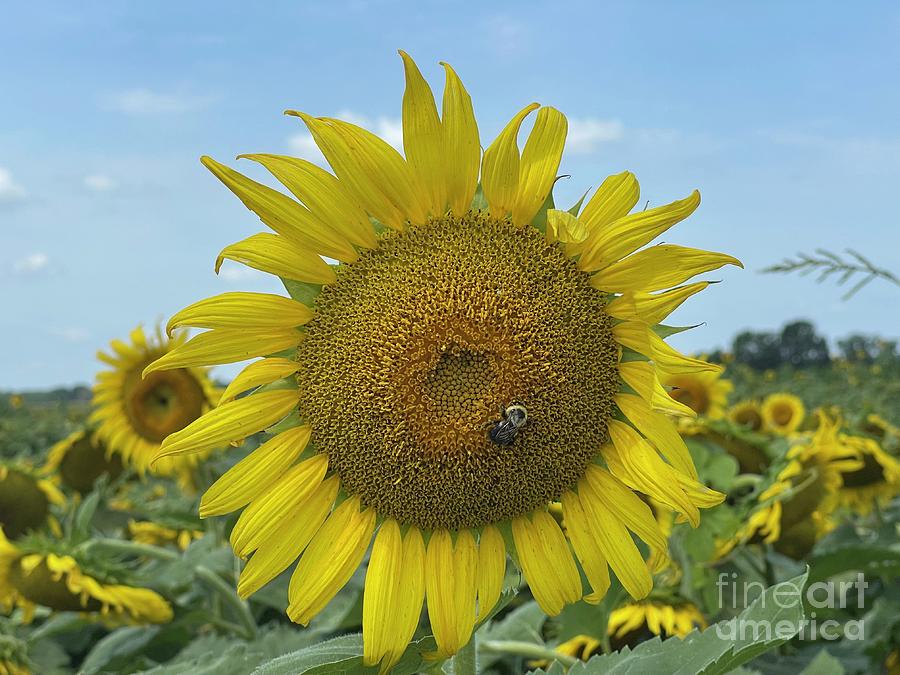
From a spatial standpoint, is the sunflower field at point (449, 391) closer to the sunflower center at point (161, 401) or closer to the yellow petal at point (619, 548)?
the yellow petal at point (619, 548)

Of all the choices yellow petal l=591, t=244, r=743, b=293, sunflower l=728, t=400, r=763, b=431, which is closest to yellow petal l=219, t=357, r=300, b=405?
yellow petal l=591, t=244, r=743, b=293

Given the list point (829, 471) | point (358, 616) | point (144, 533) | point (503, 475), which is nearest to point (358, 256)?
point (503, 475)

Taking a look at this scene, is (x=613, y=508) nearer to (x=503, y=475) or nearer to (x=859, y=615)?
(x=503, y=475)

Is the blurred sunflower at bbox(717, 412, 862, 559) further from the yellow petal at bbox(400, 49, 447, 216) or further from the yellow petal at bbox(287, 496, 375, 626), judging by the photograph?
the yellow petal at bbox(400, 49, 447, 216)

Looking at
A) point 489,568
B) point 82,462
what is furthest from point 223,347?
point 82,462

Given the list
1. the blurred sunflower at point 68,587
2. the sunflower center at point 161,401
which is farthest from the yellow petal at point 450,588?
the sunflower center at point 161,401

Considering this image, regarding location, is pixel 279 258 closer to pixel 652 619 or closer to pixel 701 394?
pixel 652 619
